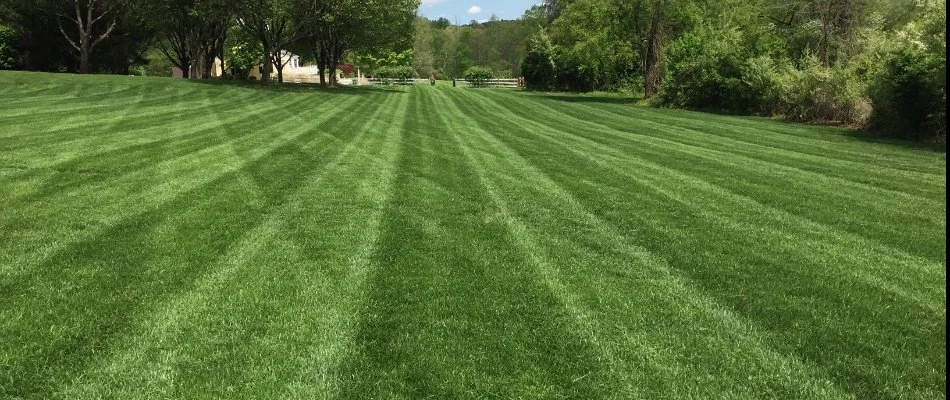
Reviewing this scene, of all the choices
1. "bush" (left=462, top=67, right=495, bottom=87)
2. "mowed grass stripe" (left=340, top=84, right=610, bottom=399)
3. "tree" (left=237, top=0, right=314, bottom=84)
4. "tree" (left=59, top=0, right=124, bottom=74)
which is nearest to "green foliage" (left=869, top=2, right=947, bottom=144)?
"mowed grass stripe" (left=340, top=84, right=610, bottom=399)

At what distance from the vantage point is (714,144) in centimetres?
1381

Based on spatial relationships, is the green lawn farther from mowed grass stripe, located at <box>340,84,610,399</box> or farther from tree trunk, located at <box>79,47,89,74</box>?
tree trunk, located at <box>79,47,89,74</box>

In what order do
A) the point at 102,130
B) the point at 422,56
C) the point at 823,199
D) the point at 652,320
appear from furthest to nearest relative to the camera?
the point at 422,56 → the point at 102,130 → the point at 823,199 → the point at 652,320

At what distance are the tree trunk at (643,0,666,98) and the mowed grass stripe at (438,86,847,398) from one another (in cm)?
2605

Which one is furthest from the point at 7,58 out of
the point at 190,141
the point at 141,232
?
the point at 141,232

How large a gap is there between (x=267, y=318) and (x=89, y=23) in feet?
119

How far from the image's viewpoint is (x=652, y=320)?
405 centimetres

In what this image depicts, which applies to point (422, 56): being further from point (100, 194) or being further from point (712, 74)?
point (100, 194)

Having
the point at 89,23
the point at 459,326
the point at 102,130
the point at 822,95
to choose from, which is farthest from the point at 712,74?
the point at 89,23

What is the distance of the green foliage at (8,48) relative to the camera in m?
32.5

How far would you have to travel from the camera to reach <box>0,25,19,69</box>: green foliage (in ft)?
107

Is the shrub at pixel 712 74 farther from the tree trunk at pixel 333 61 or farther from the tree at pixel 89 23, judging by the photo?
the tree at pixel 89 23

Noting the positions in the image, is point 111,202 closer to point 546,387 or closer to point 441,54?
point 546,387

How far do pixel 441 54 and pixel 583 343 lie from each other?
365 feet
